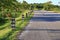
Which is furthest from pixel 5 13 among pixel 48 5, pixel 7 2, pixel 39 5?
pixel 39 5

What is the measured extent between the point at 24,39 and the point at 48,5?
510 ft

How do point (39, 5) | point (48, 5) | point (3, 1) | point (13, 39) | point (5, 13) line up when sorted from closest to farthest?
1. point (13, 39)
2. point (3, 1)
3. point (5, 13)
4. point (48, 5)
5. point (39, 5)

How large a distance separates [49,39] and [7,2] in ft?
14.8

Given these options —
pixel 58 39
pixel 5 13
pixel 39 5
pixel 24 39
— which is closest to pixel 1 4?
pixel 24 39

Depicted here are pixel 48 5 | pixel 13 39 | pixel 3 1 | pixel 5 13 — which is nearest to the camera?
pixel 13 39

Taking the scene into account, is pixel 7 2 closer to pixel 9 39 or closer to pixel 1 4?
pixel 1 4

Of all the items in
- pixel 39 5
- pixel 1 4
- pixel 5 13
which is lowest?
pixel 39 5

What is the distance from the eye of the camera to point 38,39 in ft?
42.5

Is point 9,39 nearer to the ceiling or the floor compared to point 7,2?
nearer to the floor

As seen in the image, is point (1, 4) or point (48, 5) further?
point (48, 5)

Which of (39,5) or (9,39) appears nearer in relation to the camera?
(9,39)

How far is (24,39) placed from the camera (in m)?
13.1

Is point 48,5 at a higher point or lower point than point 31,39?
lower

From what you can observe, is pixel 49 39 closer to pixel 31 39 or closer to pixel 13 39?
pixel 31 39
